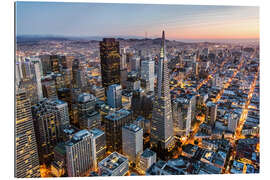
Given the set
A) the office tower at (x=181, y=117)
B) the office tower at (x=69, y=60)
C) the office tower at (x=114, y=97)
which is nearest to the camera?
the office tower at (x=181, y=117)

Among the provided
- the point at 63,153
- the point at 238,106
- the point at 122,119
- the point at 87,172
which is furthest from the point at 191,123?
Result: the point at 63,153

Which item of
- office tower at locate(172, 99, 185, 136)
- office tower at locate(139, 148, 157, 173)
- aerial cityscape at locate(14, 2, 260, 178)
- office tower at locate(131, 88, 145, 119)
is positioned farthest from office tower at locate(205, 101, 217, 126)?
office tower at locate(139, 148, 157, 173)

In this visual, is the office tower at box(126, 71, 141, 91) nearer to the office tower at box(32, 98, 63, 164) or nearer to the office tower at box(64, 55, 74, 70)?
the office tower at box(64, 55, 74, 70)

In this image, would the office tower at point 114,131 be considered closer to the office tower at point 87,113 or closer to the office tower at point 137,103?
the office tower at point 87,113

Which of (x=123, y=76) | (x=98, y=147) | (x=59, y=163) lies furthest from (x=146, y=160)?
(x=123, y=76)

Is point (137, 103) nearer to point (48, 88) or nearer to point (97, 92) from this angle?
point (97, 92)

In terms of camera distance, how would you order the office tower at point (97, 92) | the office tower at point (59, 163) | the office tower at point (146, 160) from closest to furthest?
the office tower at point (146, 160), the office tower at point (59, 163), the office tower at point (97, 92)

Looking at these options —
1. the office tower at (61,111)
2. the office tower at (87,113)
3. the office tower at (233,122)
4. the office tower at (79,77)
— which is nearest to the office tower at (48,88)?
the office tower at (79,77)
